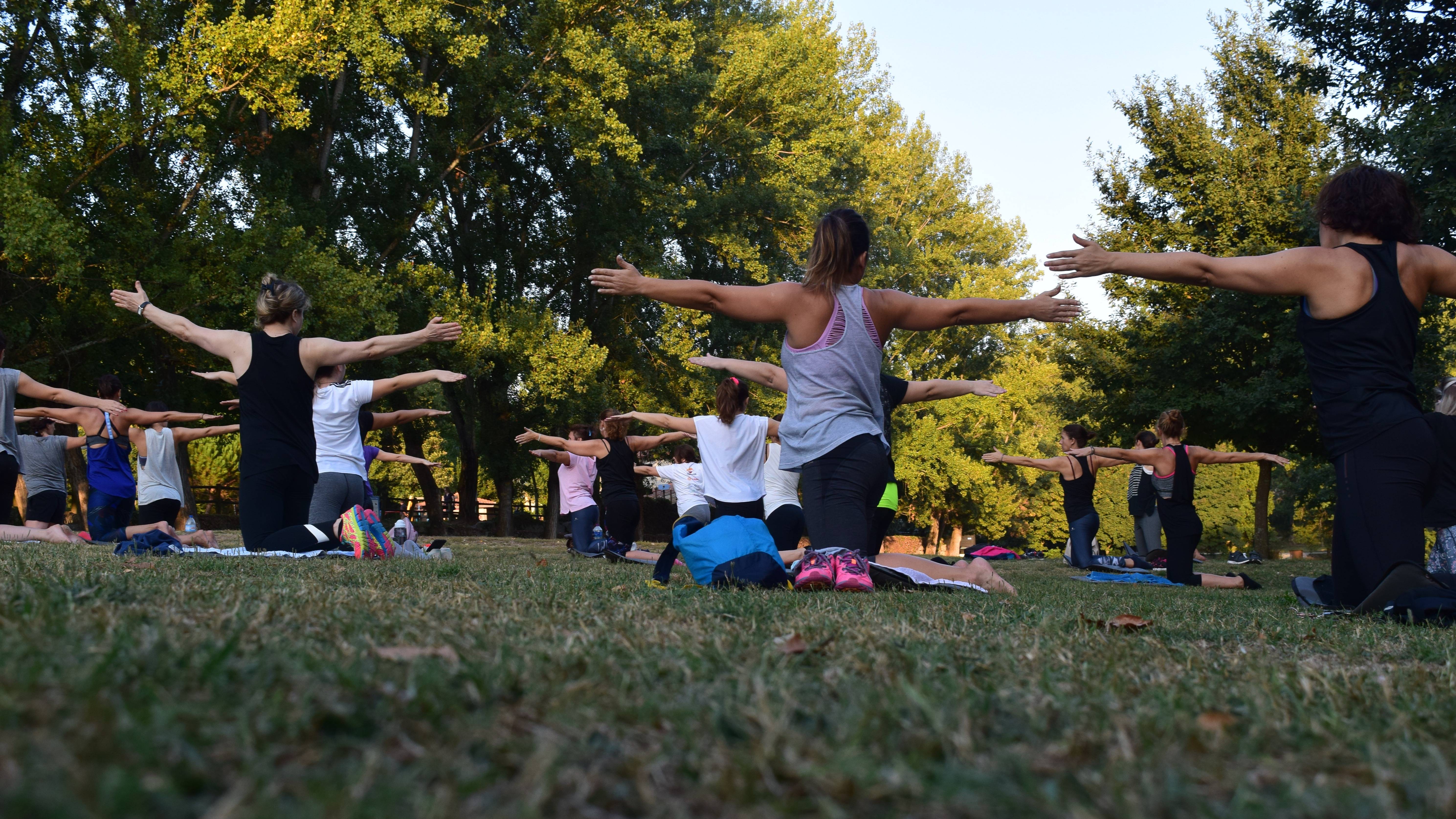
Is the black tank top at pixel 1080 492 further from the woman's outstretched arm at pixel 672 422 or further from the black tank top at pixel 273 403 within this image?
the black tank top at pixel 273 403

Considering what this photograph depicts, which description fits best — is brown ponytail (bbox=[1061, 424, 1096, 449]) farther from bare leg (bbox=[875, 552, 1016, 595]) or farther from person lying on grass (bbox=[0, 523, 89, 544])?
person lying on grass (bbox=[0, 523, 89, 544])

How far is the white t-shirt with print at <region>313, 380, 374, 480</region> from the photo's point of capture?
975 cm

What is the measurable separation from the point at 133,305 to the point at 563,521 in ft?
101

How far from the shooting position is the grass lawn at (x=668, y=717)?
1403mm

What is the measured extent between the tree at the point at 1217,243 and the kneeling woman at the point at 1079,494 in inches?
295

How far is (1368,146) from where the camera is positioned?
15797 millimetres

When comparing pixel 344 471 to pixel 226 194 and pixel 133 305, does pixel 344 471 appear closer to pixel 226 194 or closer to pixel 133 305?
pixel 133 305

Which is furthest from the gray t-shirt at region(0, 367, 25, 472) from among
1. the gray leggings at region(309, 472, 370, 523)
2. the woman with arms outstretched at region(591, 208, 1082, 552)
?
the woman with arms outstretched at region(591, 208, 1082, 552)

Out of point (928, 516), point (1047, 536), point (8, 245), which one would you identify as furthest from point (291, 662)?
point (1047, 536)

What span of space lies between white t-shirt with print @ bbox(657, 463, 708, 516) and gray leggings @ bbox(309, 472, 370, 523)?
3746mm

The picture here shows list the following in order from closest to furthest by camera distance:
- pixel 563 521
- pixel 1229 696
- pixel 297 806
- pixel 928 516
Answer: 1. pixel 297 806
2. pixel 1229 696
3. pixel 563 521
4. pixel 928 516

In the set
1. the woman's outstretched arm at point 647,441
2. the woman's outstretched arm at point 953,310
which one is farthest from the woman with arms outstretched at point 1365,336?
the woman's outstretched arm at point 647,441

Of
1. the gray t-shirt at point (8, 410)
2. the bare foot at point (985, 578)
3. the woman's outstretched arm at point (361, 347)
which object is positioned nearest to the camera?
the bare foot at point (985, 578)

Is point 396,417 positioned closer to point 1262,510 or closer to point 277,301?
point 277,301
